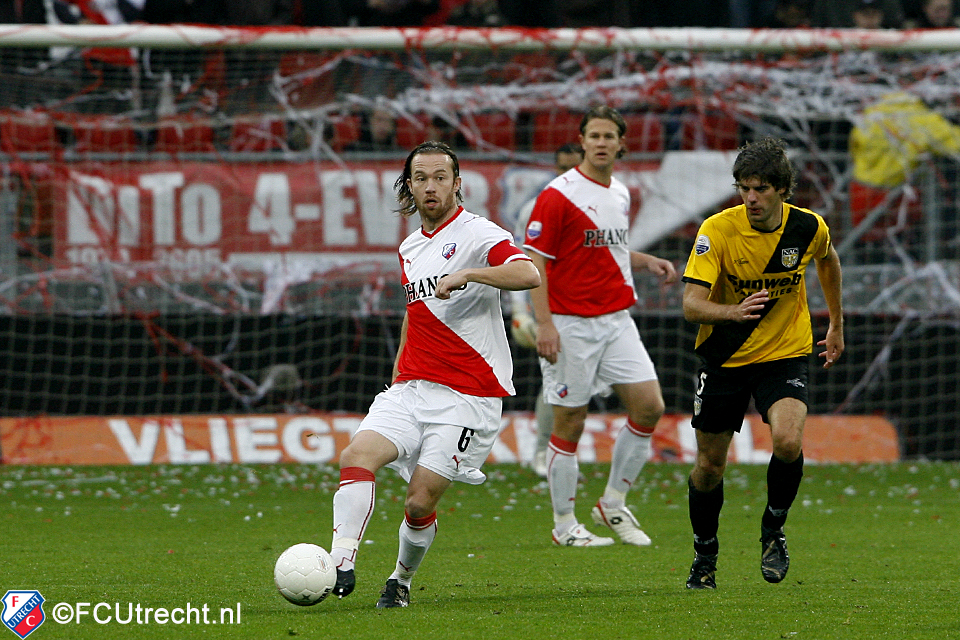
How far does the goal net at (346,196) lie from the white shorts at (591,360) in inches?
145

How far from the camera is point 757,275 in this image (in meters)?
5.55

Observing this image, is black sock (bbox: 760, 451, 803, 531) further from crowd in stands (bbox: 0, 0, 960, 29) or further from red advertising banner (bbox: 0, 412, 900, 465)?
crowd in stands (bbox: 0, 0, 960, 29)

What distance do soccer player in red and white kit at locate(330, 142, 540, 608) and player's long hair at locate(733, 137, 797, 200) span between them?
961 millimetres

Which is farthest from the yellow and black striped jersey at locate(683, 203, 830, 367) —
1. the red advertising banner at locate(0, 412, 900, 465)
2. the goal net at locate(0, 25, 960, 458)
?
the red advertising banner at locate(0, 412, 900, 465)

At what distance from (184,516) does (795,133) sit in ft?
21.6

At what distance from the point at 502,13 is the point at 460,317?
333 inches

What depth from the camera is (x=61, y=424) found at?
10867 mm

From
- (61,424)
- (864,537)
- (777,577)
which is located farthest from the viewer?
(61,424)

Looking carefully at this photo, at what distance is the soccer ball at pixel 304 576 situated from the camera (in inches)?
186

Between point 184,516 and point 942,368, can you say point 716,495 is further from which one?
point 942,368

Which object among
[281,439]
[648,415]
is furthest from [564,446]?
[281,439]

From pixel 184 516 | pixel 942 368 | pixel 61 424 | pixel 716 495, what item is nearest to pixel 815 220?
pixel 716 495

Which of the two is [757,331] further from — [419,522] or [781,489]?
[419,522]
